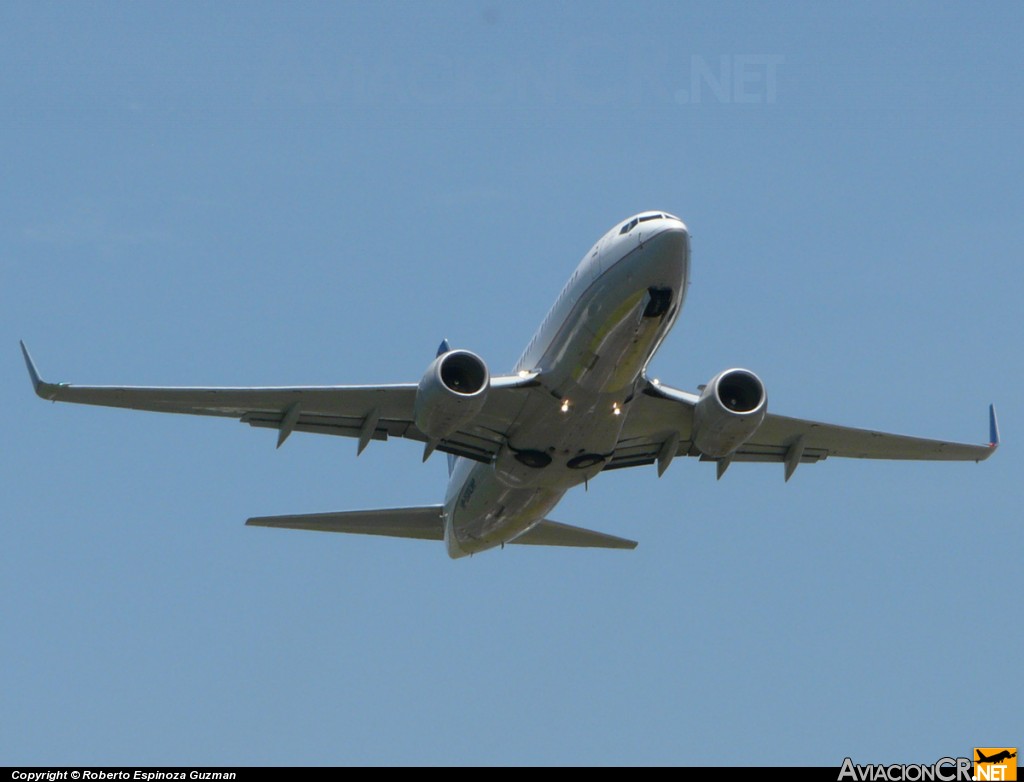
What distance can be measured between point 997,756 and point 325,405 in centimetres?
1668

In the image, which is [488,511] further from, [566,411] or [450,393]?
[450,393]

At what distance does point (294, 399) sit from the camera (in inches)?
1433

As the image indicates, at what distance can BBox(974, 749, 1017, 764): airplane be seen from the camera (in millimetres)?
26500

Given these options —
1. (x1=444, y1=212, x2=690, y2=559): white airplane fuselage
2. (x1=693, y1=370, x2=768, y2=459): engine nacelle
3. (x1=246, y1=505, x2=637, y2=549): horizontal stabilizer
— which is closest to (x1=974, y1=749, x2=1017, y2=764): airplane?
(x1=693, y1=370, x2=768, y2=459): engine nacelle

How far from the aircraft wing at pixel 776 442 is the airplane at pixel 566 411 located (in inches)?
1.6

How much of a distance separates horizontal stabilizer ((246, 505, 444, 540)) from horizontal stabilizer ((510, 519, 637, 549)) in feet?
7.18

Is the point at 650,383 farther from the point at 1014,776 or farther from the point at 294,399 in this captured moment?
the point at 1014,776

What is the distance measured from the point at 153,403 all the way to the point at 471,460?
26.4 ft

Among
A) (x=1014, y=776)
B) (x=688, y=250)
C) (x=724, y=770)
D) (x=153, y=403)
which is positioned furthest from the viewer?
(x=153, y=403)

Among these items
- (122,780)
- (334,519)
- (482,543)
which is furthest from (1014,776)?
(334,519)

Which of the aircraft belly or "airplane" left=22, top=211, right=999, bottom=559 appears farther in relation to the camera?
the aircraft belly

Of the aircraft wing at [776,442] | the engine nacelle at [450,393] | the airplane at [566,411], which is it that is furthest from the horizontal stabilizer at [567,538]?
the engine nacelle at [450,393]

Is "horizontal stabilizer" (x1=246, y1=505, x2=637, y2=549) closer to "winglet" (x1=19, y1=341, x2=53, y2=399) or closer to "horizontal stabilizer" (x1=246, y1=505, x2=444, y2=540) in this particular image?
"horizontal stabilizer" (x1=246, y1=505, x2=444, y2=540)

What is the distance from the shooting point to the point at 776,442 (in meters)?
40.8
